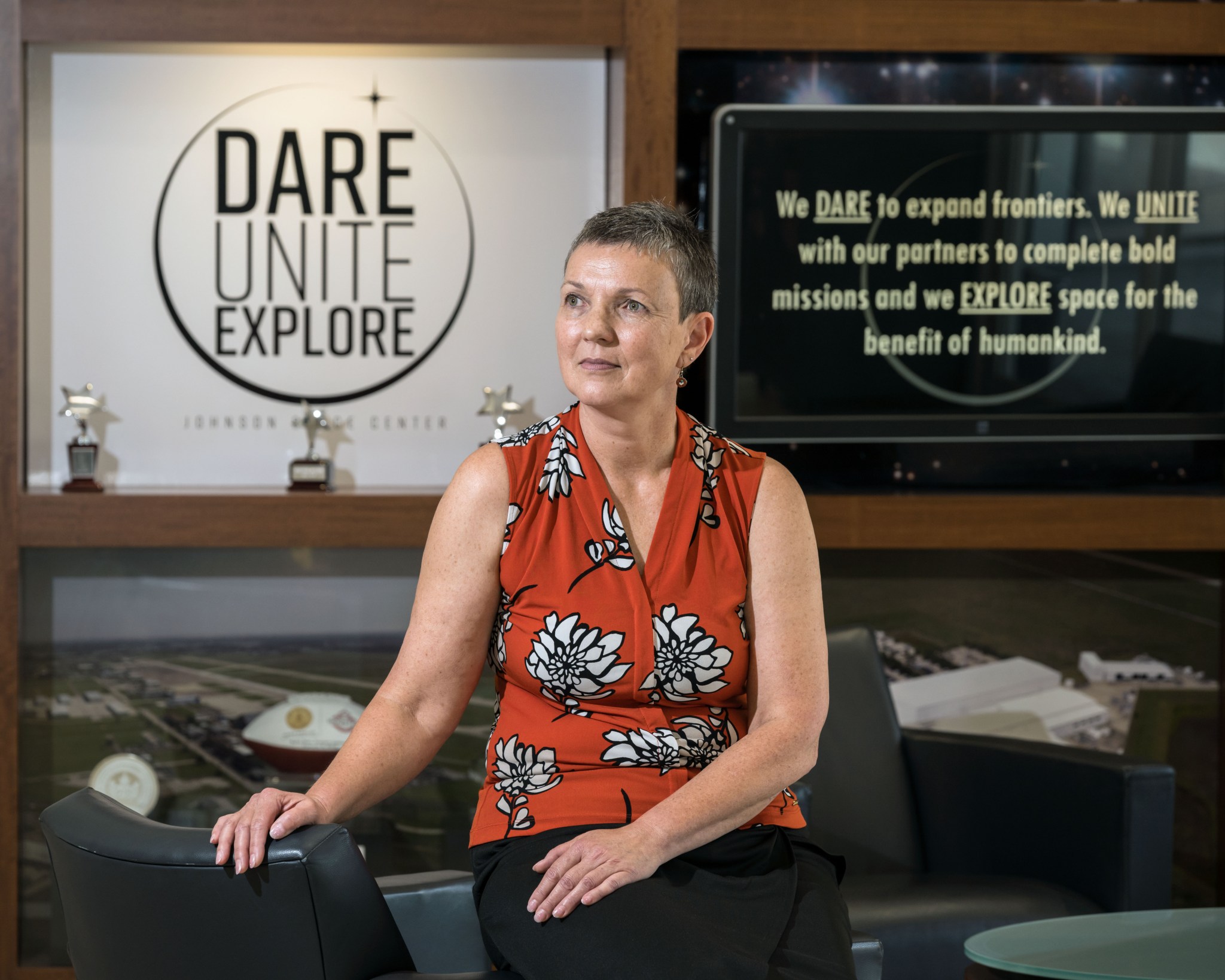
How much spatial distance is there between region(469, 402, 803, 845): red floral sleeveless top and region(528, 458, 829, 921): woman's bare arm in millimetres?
32

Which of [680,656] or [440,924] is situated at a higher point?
[680,656]

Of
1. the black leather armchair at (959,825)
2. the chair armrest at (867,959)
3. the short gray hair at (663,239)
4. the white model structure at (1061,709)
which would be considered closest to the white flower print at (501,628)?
the short gray hair at (663,239)

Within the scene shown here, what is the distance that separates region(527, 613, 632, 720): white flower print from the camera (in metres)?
1.57

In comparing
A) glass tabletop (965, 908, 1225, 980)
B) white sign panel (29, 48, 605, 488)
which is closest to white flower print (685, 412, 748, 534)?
glass tabletop (965, 908, 1225, 980)

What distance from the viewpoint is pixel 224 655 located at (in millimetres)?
2844

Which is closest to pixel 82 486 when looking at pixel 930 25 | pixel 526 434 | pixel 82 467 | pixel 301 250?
pixel 82 467

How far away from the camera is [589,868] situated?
1.43 metres

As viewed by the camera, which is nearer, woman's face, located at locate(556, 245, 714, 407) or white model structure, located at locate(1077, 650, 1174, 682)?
woman's face, located at locate(556, 245, 714, 407)

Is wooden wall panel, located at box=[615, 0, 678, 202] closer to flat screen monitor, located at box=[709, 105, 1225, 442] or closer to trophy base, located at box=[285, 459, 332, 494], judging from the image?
flat screen monitor, located at box=[709, 105, 1225, 442]

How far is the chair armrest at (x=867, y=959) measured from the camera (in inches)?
61.1

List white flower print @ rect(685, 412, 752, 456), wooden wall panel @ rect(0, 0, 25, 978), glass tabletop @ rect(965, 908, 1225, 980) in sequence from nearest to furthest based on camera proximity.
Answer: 1. glass tabletop @ rect(965, 908, 1225, 980)
2. white flower print @ rect(685, 412, 752, 456)
3. wooden wall panel @ rect(0, 0, 25, 978)

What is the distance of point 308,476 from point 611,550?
1309 millimetres

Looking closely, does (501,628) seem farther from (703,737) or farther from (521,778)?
(703,737)

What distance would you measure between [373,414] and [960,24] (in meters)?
1.61
